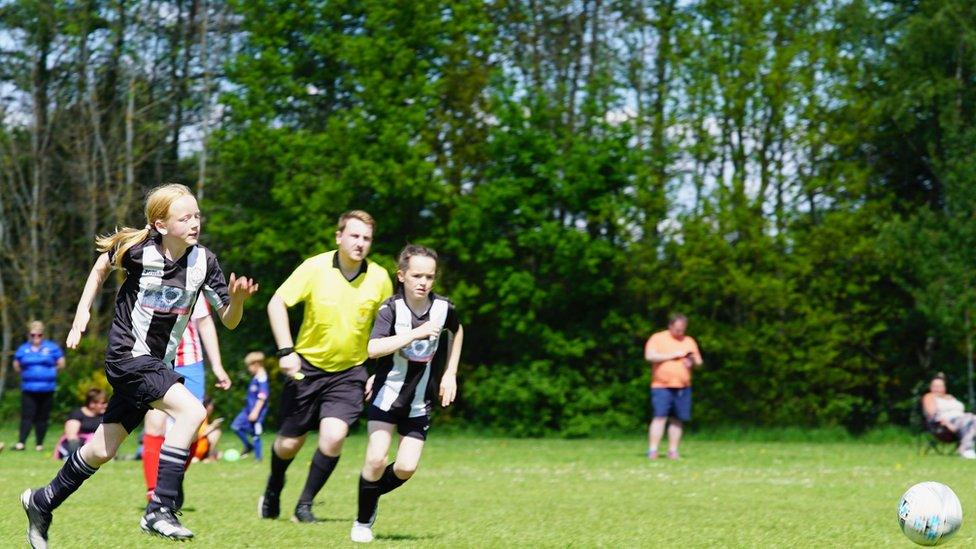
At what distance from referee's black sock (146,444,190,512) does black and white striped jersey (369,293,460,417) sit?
4.99 ft

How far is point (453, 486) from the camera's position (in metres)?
13.0

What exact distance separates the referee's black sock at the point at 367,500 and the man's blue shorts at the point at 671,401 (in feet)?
33.2

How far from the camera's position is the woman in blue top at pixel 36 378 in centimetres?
1903

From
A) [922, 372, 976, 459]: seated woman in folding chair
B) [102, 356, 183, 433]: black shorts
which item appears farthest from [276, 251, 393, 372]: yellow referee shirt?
[922, 372, 976, 459]: seated woman in folding chair

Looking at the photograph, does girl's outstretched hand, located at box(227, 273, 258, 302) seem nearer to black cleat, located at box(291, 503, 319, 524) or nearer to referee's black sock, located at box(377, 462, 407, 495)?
referee's black sock, located at box(377, 462, 407, 495)

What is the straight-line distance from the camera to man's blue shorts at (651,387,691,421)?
17375mm

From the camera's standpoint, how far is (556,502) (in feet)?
35.9

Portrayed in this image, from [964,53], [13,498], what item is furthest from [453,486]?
[964,53]

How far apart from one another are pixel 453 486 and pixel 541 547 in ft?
19.1

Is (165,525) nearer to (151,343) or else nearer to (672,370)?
(151,343)

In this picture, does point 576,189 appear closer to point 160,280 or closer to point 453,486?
point 453,486

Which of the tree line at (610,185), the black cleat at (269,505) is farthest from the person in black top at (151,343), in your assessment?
the tree line at (610,185)

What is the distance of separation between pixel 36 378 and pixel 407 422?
42.6ft

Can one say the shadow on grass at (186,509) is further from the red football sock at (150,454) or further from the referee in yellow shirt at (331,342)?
the referee in yellow shirt at (331,342)
